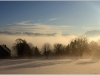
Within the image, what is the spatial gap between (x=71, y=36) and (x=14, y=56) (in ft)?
3.47

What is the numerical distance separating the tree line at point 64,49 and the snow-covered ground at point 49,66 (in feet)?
0.35

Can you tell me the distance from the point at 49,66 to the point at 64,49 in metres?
0.41

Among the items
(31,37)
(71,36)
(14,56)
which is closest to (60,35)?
(71,36)

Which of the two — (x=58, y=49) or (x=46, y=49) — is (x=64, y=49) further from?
(x=46, y=49)

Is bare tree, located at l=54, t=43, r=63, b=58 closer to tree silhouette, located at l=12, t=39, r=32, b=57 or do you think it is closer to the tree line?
the tree line

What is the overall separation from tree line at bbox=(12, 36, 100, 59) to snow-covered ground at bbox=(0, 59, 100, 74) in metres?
0.11

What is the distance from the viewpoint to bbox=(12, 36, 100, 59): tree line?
16.0ft

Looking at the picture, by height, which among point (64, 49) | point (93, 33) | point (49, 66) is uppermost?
point (93, 33)

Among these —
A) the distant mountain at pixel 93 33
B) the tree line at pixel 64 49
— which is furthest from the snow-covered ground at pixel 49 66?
the distant mountain at pixel 93 33

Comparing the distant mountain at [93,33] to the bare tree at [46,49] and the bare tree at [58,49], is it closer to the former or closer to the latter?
the bare tree at [58,49]

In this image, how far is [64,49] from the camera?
194 inches

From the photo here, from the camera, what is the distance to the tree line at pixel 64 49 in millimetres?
4871

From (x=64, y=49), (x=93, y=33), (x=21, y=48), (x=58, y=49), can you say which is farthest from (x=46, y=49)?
(x=93, y=33)

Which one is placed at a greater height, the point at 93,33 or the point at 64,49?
the point at 93,33
